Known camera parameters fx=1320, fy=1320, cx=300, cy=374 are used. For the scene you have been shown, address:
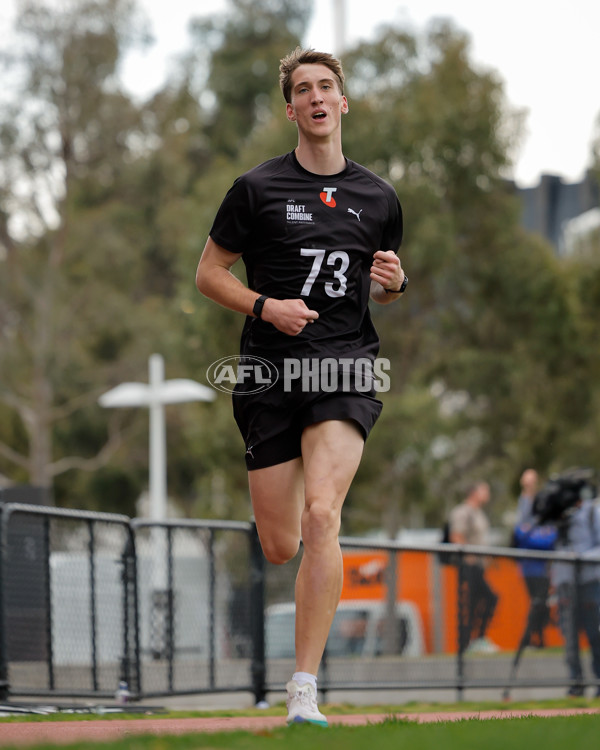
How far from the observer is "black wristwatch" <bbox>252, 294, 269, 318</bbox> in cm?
503

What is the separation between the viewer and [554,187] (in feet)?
113

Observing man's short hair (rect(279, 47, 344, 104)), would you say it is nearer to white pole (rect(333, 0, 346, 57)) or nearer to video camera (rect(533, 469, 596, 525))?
video camera (rect(533, 469, 596, 525))

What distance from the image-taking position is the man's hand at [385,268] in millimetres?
5160

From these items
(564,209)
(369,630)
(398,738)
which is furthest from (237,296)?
(564,209)

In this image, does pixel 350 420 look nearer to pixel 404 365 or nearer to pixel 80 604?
pixel 80 604

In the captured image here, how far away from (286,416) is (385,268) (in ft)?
2.30

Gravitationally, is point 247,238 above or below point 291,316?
above

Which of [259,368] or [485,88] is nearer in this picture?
[259,368]

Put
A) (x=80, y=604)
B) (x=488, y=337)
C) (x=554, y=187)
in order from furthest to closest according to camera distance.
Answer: (x=554, y=187)
(x=488, y=337)
(x=80, y=604)

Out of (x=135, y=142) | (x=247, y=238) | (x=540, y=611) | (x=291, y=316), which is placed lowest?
(x=540, y=611)

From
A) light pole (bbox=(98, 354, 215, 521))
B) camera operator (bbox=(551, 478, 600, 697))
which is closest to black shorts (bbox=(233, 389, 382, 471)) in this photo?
camera operator (bbox=(551, 478, 600, 697))

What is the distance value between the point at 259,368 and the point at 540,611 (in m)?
7.62

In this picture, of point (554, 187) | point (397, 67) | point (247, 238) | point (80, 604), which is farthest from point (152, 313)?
point (247, 238)

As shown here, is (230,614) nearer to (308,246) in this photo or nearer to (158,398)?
(308,246)
